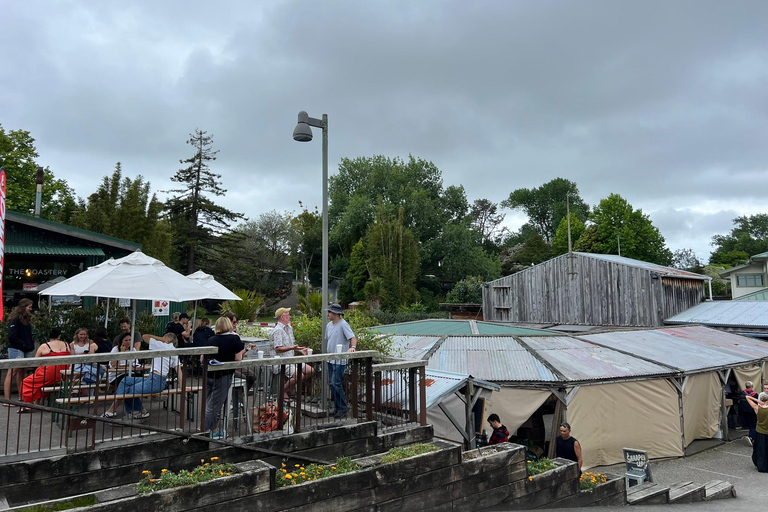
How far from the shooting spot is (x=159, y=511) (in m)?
4.33

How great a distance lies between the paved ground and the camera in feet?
27.8

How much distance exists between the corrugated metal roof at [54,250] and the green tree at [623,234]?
5286 cm

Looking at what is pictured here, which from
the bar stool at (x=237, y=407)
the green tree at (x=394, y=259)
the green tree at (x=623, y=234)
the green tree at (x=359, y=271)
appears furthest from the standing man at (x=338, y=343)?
the green tree at (x=623, y=234)

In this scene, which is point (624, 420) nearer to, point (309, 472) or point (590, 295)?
point (309, 472)

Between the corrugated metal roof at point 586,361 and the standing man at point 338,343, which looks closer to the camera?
the standing man at point 338,343

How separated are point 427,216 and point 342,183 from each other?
11.8 m

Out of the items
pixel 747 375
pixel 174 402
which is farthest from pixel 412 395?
pixel 747 375

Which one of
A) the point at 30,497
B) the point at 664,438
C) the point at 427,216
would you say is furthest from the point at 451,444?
the point at 427,216

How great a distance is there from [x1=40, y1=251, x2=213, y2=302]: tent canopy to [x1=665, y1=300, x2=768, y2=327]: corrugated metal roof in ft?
80.0

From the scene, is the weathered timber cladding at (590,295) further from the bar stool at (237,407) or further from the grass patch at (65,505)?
the grass patch at (65,505)

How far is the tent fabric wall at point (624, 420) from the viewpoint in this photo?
11.9 meters

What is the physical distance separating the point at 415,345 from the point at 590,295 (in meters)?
16.8

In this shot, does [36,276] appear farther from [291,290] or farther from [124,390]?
[291,290]

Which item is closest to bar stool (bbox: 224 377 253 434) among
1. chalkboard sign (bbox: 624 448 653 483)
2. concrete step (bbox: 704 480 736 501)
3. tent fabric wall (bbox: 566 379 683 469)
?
chalkboard sign (bbox: 624 448 653 483)
